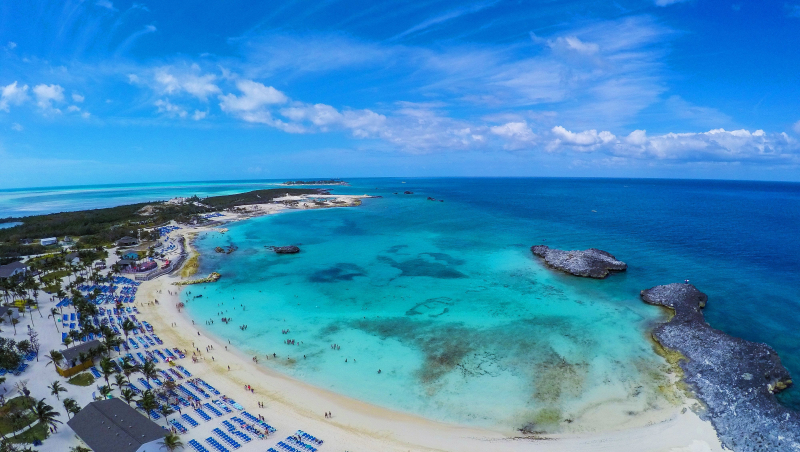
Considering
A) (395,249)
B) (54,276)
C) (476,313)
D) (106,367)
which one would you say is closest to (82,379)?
(106,367)

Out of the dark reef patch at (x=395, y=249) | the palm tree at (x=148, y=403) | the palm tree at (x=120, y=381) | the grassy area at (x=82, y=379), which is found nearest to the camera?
the palm tree at (x=148, y=403)

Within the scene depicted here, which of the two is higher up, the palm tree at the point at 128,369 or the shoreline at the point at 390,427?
the palm tree at the point at 128,369

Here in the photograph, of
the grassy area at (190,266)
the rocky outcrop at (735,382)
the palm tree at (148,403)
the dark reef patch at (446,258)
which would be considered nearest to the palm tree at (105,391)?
the palm tree at (148,403)

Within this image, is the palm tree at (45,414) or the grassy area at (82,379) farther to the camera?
the grassy area at (82,379)

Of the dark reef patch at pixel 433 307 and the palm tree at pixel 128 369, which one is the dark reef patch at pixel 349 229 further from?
the palm tree at pixel 128 369

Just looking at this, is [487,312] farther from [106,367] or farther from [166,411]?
[106,367]

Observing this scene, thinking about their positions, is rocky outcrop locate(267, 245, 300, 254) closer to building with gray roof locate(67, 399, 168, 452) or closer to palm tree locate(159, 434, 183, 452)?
building with gray roof locate(67, 399, 168, 452)
